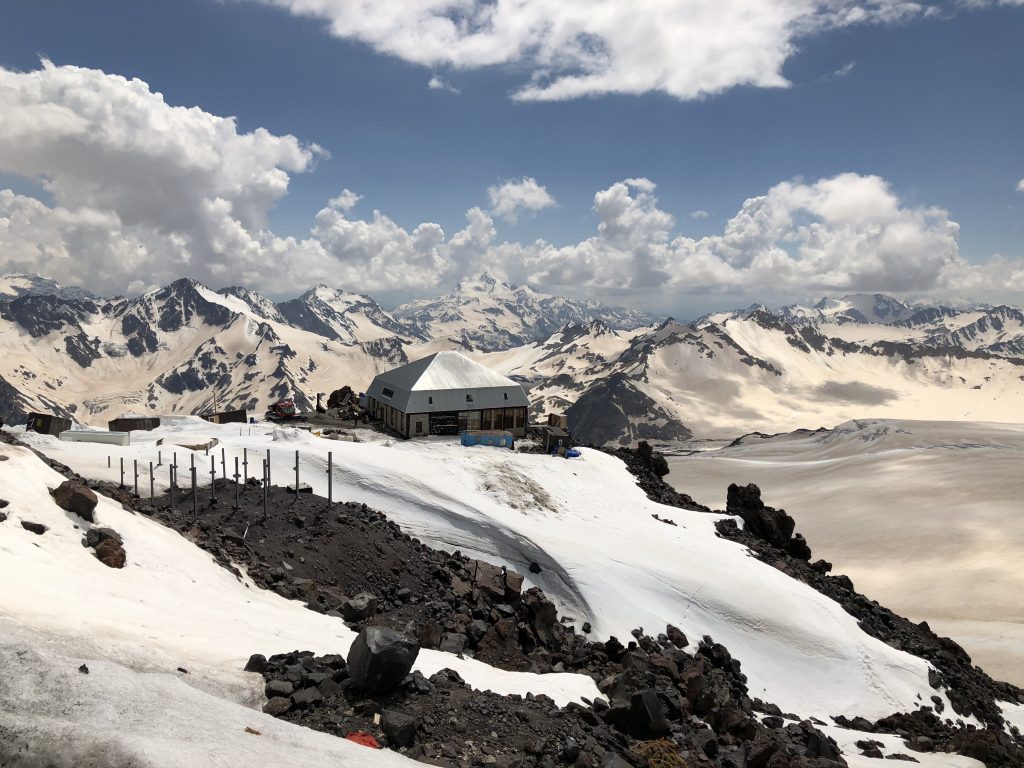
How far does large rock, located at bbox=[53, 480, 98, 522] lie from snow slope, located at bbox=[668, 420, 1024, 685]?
61.3 meters

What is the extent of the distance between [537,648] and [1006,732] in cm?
2876

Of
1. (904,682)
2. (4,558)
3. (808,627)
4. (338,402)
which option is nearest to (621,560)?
(808,627)

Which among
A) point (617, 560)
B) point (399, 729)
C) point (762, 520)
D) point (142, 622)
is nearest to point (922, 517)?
point (762, 520)

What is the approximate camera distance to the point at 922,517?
3546 inches

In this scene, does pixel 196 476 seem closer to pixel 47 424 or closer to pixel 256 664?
pixel 47 424

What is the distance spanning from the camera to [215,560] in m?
25.0

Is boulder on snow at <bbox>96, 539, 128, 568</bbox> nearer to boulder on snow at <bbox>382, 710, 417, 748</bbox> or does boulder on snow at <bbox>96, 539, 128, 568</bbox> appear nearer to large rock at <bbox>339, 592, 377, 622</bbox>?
large rock at <bbox>339, 592, 377, 622</bbox>

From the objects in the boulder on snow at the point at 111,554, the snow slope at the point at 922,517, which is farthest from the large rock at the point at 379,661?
the snow slope at the point at 922,517

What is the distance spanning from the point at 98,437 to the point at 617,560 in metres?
37.1

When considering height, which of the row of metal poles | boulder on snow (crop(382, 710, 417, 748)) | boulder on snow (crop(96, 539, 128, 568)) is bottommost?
boulder on snow (crop(382, 710, 417, 748))

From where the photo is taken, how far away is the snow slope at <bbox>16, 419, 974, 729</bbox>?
112ft

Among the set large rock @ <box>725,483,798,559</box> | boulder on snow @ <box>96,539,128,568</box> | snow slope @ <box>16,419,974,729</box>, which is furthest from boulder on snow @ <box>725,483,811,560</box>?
boulder on snow @ <box>96,539,128,568</box>

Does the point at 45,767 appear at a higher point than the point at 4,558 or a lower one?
lower

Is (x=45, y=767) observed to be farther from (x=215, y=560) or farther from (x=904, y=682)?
(x=904, y=682)
